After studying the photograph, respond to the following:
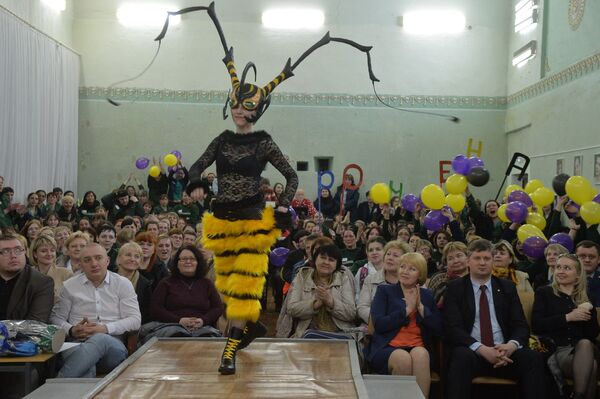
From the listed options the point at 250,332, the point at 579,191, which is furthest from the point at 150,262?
the point at 579,191

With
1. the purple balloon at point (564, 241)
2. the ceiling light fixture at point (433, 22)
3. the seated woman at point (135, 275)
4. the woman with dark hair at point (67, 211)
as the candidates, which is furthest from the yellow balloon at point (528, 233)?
the ceiling light fixture at point (433, 22)

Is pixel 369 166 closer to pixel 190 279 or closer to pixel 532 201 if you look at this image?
pixel 532 201

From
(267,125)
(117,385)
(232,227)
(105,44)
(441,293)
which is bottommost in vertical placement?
(117,385)

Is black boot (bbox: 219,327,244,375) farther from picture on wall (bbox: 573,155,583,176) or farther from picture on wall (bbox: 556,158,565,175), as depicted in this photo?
picture on wall (bbox: 556,158,565,175)

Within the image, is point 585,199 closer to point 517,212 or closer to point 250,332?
point 517,212

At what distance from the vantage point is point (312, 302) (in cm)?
513

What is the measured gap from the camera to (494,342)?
15.4 ft

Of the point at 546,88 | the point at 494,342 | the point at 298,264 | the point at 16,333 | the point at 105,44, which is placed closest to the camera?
the point at 16,333

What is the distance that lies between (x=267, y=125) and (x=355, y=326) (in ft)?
33.7

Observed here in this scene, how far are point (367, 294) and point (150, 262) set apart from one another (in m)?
2.00

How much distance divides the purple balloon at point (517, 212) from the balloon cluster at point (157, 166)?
776 centimetres

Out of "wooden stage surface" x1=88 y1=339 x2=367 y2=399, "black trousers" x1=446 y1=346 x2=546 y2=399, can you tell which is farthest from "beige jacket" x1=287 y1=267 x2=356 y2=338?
"black trousers" x1=446 y1=346 x2=546 y2=399

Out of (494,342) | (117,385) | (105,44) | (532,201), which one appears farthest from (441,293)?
(105,44)

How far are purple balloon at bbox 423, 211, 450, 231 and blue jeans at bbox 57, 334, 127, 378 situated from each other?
4524 mm
